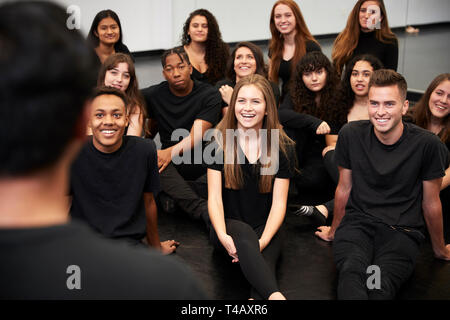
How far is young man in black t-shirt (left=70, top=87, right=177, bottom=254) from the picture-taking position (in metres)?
2.31

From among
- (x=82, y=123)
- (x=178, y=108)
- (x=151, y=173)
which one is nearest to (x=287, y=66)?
(x=178, y=108)

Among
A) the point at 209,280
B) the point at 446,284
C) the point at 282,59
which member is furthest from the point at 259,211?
the point at 282,59

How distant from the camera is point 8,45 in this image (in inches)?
23.6

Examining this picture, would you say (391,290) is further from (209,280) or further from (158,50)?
(158,50)

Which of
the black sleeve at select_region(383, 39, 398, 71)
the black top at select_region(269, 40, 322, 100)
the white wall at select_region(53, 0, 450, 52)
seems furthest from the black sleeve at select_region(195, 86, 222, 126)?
the white wall at select_region(53, 0, 450, 52)

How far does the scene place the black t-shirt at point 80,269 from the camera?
1.98 feet

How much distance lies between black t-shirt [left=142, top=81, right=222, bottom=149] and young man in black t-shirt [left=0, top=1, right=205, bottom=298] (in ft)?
9.39

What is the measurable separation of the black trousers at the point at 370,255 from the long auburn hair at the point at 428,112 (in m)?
0.87

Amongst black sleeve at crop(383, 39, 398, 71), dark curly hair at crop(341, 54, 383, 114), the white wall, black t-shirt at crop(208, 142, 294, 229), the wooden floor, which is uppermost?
the white wall

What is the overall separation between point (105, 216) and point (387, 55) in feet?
9.04

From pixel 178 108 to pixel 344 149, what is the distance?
4.25ft

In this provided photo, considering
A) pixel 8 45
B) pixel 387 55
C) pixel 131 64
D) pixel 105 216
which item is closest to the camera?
pixel 8 45

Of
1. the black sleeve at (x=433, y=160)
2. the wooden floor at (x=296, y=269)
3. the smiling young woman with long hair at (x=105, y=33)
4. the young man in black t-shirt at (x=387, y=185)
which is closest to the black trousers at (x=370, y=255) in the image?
the young man in black t-shirt at (x=387, y=185)

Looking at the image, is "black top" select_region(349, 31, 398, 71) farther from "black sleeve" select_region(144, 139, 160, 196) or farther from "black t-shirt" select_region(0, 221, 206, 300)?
"black t-shirt" select_region(0, 221, 206, 300)
